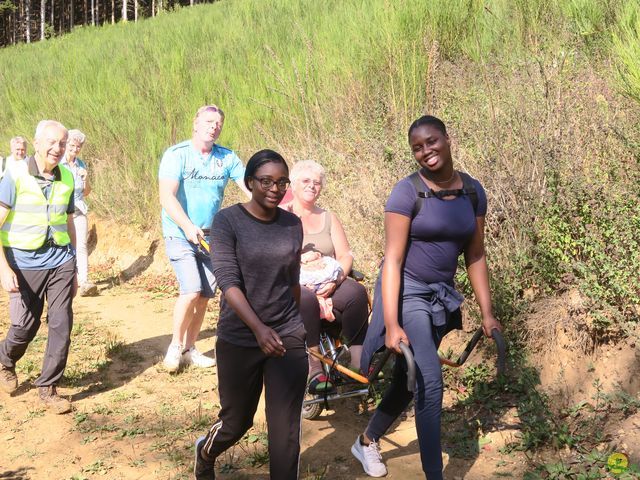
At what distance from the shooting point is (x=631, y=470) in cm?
358

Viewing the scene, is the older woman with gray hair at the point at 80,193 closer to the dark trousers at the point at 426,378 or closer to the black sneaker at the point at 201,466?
the black sneaker at the point at 201,466

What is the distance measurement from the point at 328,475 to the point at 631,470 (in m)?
1.62

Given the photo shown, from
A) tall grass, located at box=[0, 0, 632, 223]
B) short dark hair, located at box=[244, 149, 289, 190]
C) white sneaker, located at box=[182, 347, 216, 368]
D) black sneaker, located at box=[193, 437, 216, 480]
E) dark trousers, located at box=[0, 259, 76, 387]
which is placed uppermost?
tall grass, located at box=[0, 0, 632, 223]

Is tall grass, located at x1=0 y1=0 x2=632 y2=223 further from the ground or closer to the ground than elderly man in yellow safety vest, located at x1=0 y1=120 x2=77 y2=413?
further from the ground

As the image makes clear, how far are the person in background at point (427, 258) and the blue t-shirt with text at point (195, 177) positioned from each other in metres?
2.32

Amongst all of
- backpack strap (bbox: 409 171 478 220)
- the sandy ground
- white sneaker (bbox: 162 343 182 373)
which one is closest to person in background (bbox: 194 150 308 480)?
backpack strap (bbox: 409 171 478 220)

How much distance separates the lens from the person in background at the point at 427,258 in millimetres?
3385

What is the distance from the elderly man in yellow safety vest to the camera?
498 centimetres

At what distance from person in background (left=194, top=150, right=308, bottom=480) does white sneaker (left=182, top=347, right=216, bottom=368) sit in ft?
8.60

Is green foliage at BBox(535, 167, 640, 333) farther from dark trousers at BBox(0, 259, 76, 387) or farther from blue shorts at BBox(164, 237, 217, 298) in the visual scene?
dark trousers at BBox(0, 259, 76, 387)

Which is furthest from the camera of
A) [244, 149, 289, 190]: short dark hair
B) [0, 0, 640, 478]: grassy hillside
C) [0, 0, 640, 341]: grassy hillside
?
[0, 0, 640, 341]: grassy hillside

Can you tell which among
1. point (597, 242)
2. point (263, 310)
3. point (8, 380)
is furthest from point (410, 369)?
point (8, 380)

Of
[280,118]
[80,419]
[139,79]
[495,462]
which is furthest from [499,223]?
Answer: [139,79]

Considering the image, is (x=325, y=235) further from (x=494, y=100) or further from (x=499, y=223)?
(x=494, y=100)
